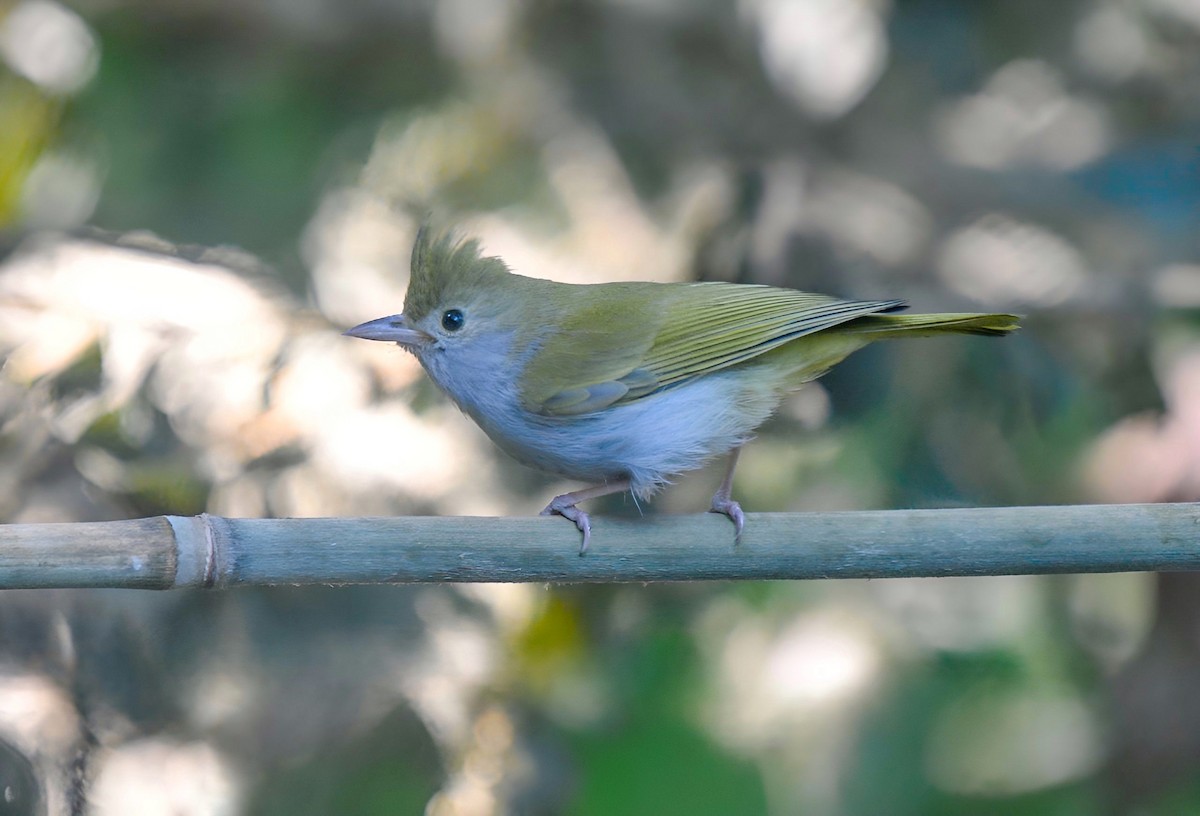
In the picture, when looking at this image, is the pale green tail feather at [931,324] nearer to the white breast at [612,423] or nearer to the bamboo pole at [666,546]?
the white breast at [612,423]

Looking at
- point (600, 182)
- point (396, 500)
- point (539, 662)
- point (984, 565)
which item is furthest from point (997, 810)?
point (600, 182)

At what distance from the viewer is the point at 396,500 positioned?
10.3 ft

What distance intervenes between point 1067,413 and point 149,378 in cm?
248

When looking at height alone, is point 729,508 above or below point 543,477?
above

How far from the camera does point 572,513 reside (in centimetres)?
206

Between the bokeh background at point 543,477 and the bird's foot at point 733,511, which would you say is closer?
the bird's foot at point 733,511

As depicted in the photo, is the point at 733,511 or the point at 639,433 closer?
the point at 733,511

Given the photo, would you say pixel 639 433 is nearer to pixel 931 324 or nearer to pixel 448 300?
pixel 448 300

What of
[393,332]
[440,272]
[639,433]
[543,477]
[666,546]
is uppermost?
[440,272]

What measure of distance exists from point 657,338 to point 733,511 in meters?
0.46

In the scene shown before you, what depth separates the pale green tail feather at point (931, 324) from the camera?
6.95ft

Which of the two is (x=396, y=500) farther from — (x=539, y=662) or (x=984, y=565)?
(x=984, y=565)

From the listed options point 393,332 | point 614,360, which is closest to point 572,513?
point 614,360

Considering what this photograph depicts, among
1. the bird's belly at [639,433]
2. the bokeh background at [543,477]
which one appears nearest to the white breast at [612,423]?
the bird's belly at [639,433]
